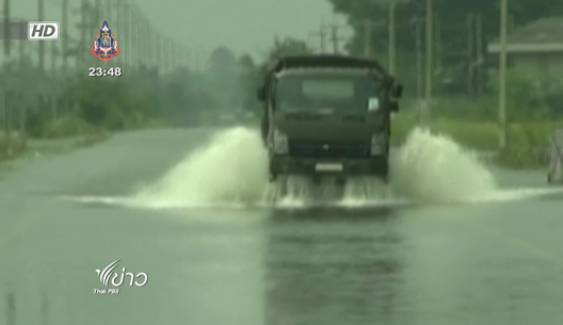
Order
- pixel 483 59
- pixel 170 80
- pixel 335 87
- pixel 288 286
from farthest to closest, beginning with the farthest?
pixel 170 80
pixel 483 59
pixel 335 87
pixel 288 286

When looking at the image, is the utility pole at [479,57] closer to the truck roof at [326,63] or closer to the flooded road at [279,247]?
the flooded road at [279,247]

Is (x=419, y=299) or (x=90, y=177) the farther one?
(x=90, y=177)

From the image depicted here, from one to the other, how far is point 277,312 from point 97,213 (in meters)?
13.7

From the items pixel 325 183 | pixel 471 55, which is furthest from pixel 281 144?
pixel 471 55

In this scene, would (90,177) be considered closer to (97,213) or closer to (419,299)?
(97,213)

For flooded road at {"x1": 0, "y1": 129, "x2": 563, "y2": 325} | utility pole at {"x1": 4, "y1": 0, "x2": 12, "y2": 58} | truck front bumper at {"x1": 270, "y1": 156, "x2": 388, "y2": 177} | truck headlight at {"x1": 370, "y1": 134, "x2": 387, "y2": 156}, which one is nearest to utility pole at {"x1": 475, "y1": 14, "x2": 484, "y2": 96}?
utility pole at {"x1": 4, "y1": 0, "x2": 12, "y2": 58}

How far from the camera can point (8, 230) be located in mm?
24391

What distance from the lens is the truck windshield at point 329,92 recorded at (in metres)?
32.2

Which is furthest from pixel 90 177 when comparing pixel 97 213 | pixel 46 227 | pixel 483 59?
pixel 483 59

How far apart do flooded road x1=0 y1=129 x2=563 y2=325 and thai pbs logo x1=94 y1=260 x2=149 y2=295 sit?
9 cm

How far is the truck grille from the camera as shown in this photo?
3162 cm

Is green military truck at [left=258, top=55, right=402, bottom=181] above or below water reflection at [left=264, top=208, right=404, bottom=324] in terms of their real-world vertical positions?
above

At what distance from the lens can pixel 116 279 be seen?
56.6 ft

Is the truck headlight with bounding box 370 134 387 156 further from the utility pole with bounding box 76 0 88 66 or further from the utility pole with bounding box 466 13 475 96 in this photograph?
the utility pole with bounding box 466 13 475 96
